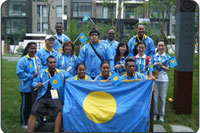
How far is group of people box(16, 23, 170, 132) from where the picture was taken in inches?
173

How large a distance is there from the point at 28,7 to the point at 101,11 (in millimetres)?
12332

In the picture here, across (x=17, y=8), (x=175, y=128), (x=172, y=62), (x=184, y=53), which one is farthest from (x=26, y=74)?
(x=17, y=8)

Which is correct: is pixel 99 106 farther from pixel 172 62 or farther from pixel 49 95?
pixel 172 62

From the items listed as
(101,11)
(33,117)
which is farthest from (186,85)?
(101,11)

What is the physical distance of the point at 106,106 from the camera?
13.8ft

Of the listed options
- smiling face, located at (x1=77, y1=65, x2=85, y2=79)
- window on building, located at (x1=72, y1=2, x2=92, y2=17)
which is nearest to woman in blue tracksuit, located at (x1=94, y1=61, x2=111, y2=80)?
smiling face, located at (x1=77, y1=65, x2=85, y2=79)

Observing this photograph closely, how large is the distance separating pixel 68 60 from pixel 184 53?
9.19 ft

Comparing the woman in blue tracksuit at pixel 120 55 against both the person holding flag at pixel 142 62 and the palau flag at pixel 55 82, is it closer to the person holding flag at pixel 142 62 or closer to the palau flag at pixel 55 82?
the person holding flag at pixel 142 62

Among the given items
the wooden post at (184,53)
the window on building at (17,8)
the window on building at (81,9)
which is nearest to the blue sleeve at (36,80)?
the wooden post at (184,53)

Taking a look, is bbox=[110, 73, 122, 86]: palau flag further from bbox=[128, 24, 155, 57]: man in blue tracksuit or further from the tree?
the tree

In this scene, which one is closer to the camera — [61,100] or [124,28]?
[61,100]

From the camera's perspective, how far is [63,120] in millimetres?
4184

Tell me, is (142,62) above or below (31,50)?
below

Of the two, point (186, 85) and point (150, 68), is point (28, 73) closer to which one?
point (150, 68)
